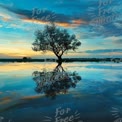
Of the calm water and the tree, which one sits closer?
the calm water

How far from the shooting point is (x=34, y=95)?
357 inches

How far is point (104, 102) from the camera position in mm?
8250

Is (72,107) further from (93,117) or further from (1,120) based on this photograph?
(1,120)

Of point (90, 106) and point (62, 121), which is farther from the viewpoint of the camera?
point (90, 106)

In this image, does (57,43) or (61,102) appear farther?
(57,43)

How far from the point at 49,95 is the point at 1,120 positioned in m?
2.57

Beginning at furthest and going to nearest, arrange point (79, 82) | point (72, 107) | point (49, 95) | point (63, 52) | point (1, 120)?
point (63, 52) → point (79, 82) → point (49, 95) → point (72, 107) → point (1, 120)

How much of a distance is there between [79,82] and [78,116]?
4965 mm

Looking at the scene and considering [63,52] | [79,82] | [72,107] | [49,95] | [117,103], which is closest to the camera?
[72,107]

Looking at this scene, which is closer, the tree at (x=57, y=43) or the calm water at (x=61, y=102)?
the calm water at (x=61, y=102)

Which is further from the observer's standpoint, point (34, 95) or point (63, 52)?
point (63, 52)

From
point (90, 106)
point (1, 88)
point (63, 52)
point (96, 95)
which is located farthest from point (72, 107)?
point (63, 52)

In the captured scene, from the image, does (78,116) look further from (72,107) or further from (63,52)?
(63,52)

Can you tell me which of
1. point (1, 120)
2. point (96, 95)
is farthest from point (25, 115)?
point (96, 95)
